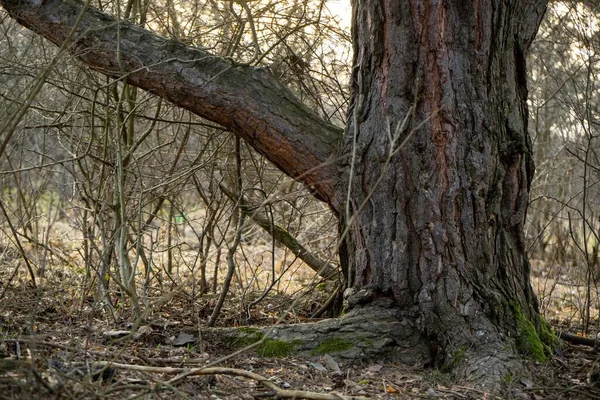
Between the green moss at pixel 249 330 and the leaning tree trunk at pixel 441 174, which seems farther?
the green moss at pixel 249 330

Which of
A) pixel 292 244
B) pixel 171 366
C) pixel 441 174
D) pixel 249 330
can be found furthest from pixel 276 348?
pixel 292 244

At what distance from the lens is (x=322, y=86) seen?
5.96 m

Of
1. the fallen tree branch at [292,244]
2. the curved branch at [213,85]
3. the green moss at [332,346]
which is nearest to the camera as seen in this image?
the green moss at [332,346]

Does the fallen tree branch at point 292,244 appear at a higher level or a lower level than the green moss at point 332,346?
higher

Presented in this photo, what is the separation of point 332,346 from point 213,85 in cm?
171

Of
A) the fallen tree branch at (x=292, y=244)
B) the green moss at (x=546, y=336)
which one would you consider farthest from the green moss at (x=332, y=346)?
the fallen tree branch at (x=292, y=244)

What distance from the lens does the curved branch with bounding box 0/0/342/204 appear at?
167 inches

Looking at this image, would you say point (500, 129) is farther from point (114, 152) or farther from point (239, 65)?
point (114, 152)

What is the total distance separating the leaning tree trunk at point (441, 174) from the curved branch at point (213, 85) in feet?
1.04

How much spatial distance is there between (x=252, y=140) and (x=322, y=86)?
5.83 ft

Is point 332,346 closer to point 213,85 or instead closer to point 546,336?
point 546,336

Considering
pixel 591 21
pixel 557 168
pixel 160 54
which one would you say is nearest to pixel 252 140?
pixel 160 54

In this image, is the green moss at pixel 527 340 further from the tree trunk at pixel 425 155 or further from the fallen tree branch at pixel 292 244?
the fallen tree branch at pixel 292 244

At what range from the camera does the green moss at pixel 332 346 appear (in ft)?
12.9
